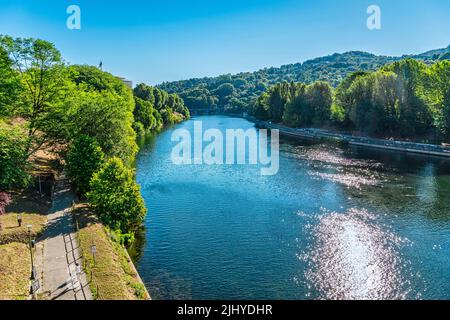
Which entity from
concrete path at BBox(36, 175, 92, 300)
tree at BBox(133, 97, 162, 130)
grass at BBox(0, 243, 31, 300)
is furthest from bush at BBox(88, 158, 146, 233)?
tree at BBox(133, 97, 162, 130)

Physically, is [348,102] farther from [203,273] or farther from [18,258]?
A: [18,258]

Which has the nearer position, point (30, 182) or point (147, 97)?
point (30, 182)

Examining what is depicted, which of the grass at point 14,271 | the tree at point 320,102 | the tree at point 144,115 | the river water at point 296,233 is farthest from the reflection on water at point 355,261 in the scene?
the tree at point 144,115

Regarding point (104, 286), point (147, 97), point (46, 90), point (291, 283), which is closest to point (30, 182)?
point (46, 90)

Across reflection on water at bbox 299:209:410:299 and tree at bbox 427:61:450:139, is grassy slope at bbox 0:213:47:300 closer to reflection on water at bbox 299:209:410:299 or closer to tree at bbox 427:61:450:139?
reflection on water at bbox 299:209:410:299

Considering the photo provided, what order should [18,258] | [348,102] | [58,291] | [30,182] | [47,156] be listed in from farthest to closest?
[348,102]
[47,156]
[30,182]
[18,258]
[58,291]

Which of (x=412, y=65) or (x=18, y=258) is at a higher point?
(x=412, y=65)

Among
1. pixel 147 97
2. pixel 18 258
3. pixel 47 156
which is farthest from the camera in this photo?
pixel 147 97

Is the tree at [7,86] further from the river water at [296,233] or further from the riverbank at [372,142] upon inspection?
the riverbank at [372,142]
